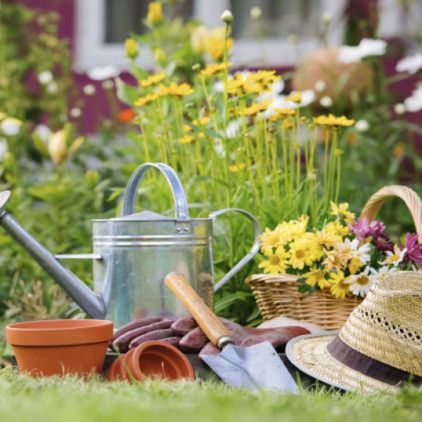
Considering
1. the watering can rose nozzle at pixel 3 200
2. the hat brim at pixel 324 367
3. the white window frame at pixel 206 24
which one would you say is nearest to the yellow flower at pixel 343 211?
the hat brim at pixel 324 367

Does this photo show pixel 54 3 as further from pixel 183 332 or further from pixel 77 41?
pixel 183 332

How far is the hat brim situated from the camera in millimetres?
2510

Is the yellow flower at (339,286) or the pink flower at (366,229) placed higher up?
the pink flower at (366,229)

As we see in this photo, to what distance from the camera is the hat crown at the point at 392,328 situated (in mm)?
2486

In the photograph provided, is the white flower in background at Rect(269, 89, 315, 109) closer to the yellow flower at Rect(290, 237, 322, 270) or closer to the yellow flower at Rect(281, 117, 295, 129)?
the yellow flower at Rect(281, 117, 295, 129)

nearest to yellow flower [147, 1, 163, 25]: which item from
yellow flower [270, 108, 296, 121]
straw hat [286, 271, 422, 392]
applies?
yellow flower [270, 108, 296, 121]

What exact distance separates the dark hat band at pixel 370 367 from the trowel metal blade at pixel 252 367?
5.9 inches

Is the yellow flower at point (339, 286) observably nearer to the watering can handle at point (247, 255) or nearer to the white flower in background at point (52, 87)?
the watering can handle at point (247, 255)

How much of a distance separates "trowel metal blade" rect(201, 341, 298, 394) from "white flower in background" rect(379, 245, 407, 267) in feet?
1.89

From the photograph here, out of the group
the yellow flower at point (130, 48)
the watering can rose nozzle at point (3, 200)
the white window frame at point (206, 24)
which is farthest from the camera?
the white window frame at point (206, 24)

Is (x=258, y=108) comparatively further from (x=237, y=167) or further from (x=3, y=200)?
(x=3, y=200)

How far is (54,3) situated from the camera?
8.00m

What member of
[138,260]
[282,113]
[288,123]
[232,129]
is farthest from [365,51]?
[138,260]

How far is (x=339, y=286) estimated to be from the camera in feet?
10.1
